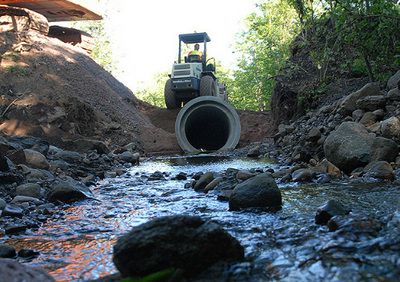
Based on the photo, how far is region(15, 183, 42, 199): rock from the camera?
4470 millimetres

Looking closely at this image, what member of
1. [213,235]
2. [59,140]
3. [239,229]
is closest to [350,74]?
[59,140]

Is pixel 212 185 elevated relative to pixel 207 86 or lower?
lower

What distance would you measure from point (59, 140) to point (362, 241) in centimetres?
938

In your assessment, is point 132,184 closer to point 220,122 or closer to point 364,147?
point 364,147

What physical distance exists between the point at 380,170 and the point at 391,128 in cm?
110

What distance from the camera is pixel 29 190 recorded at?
4.50m

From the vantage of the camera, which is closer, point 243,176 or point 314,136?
point 243,176

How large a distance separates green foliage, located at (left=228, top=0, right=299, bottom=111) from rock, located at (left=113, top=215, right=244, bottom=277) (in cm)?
1103

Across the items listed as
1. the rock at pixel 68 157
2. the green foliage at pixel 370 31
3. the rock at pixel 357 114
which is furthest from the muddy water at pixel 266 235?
the green foliage at pixel 370 31

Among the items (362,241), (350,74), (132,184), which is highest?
(350,74)

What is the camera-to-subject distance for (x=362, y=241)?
6.98 feet

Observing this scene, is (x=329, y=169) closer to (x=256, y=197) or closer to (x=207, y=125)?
(x=256, y=197)

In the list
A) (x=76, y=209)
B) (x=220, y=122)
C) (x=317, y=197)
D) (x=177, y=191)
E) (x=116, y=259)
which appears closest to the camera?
(x=116, y=259)

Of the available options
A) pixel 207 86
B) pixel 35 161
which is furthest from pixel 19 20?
pixel 35 161
